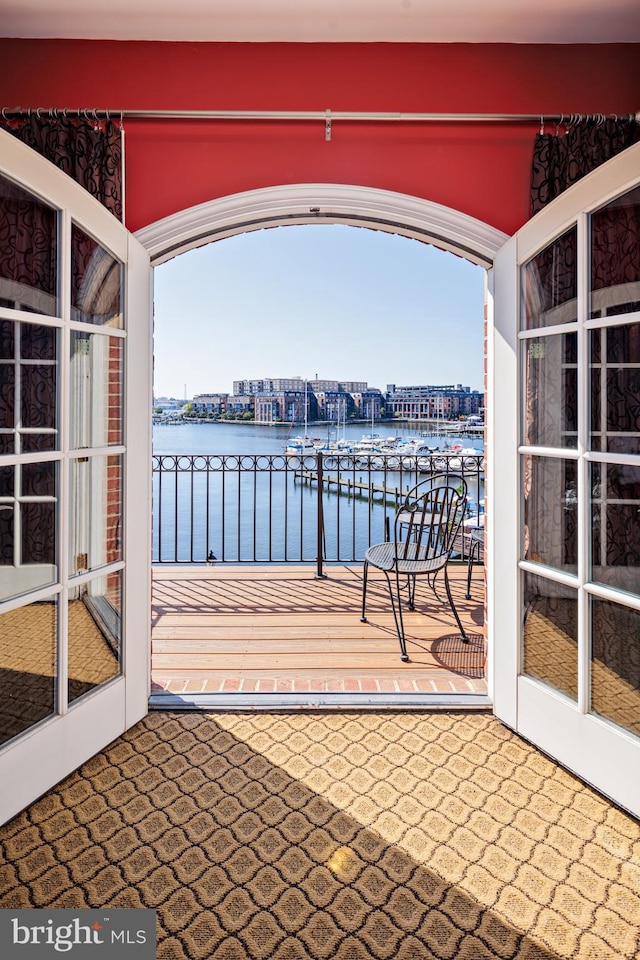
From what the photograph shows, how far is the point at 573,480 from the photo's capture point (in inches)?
77.7

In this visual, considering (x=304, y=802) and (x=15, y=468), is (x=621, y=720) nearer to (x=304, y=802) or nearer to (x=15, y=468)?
(x=304, y=802)

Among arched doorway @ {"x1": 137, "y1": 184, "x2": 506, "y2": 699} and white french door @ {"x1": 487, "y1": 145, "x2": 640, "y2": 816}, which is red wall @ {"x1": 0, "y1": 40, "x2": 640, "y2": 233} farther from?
white french door @ {"x1": 487, "y1": 145, "x2": 640, "y2": 816}

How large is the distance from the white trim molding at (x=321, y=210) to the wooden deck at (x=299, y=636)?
200cm

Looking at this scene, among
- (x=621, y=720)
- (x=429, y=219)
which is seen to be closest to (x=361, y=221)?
(x=429, y=219)

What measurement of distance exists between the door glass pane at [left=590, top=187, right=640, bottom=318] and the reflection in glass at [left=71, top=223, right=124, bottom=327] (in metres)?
1.76

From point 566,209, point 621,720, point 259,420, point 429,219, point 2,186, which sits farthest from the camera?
point 259,420

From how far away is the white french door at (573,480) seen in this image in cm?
179

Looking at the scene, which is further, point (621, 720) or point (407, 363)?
point (407, 363)

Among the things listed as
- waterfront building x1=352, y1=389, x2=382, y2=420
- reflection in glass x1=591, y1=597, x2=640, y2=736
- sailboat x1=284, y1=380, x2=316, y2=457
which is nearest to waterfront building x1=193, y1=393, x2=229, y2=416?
sailboat x1=284, y1=380, x2=316, y2=457

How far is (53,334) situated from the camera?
6.10 feet

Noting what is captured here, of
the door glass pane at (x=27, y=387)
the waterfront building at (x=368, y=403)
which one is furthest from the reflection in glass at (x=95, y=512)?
the waterfront building at (x=368, y=403)

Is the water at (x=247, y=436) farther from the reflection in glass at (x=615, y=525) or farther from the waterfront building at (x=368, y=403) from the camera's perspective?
the reflection in glass at (x=615, y=525)

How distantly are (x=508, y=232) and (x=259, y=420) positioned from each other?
218 inches

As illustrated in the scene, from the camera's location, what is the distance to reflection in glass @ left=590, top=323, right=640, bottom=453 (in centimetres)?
177
